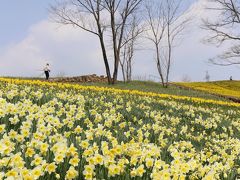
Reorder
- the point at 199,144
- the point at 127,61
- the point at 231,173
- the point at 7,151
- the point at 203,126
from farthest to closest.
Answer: the point at 127,61
the point at 203,126
the point at 199,144
the point at 231,173
the point at 7,151

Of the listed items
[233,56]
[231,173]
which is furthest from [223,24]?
A: [231,173]

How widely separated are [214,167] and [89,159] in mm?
1652

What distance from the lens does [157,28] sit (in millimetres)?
44344

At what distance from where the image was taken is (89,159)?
369 centimetres

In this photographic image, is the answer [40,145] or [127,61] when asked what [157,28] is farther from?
[40,145]

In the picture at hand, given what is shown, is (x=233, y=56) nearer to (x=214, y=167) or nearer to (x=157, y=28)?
(x=157, y=28)

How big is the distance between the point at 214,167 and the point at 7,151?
2375 mm

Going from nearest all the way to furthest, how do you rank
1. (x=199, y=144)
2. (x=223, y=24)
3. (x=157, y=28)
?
1. (x=199, y=144)
2. (x=223, y=24)
3. (x=157, y=28)

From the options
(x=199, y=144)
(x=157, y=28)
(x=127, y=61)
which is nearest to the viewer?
(x=199, y=144)

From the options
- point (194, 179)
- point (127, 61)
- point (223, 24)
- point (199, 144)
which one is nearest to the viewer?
point (194, 179)

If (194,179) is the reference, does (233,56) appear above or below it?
above

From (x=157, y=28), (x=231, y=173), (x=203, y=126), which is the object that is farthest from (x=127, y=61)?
(x=231, y=173)

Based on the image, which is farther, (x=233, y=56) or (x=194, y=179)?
(x=233, y=56)

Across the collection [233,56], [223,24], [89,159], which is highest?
[223,24]
